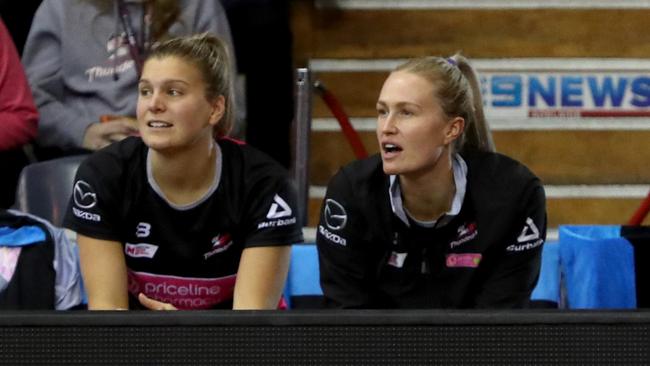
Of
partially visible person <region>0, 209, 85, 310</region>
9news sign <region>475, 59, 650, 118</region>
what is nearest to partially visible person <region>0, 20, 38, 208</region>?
partially visible person <region>0, 209, 85, 310</region>

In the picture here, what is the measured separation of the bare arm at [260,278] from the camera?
258cm

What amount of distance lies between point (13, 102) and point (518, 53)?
1.64 m

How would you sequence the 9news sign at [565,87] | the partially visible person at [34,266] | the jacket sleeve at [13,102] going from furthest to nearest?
the 9news sign at [565,87], the jacket sleeve at [13,102], the partially visible person at [34,266]

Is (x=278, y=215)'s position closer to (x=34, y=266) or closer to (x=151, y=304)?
(x=151, y=304)

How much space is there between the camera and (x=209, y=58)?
267 cm

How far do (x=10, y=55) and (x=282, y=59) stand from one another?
82 cm

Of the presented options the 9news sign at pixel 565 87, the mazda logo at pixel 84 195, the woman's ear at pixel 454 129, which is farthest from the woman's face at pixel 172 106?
the 9news sign at pixel 565 87

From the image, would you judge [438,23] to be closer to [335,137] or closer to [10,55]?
[335,137]

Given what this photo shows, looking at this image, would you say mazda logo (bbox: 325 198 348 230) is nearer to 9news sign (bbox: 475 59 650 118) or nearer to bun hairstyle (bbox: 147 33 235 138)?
bun hairstyle (bbox: 147 33 235 138)

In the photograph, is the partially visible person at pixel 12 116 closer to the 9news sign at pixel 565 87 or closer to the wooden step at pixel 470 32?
the wooden step at pixel 470 32

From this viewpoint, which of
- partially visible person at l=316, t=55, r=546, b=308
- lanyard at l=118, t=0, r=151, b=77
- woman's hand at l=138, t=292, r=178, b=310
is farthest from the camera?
lanyard at l=118, t=0, r=151, b=77

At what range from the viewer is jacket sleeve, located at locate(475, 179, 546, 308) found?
2.67 meters

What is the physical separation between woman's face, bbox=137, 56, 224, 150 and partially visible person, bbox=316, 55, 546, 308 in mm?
318

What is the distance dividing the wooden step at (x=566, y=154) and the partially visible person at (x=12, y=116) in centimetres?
105
